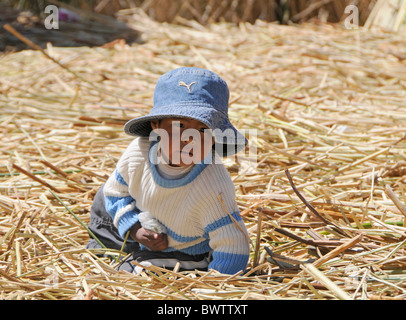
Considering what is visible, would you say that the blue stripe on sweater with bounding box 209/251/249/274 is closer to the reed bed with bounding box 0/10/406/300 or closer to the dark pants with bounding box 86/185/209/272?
the reed bed with bounding box 0/10/406/300

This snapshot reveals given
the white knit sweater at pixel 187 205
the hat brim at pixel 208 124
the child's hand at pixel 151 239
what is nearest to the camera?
the hat brim at pixel 208 124

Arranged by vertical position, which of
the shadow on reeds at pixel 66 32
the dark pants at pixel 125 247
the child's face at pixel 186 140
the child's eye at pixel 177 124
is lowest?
the dark pants at pixel 125 247

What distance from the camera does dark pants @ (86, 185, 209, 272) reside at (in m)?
2.21

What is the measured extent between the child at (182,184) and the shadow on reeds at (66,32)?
4.12 metres

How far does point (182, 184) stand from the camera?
2086 millimetres

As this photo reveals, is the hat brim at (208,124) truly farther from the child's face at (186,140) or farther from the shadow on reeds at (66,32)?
the shadow on reeds at (66,32)

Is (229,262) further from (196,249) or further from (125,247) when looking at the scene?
(125,247)

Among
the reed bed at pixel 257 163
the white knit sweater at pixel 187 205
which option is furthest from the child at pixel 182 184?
the reed bed at pixel 257 163

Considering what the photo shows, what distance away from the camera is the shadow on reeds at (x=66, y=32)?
6.14 m

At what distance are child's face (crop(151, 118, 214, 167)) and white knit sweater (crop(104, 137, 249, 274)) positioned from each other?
70 mm

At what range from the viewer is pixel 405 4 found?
243 inches

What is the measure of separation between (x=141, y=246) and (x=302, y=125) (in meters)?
1.74

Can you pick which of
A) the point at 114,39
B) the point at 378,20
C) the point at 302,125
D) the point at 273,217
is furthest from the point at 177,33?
the point at 273,217

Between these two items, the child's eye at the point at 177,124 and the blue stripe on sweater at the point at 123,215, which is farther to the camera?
the blue stripe on sweater at the point at 123,215
